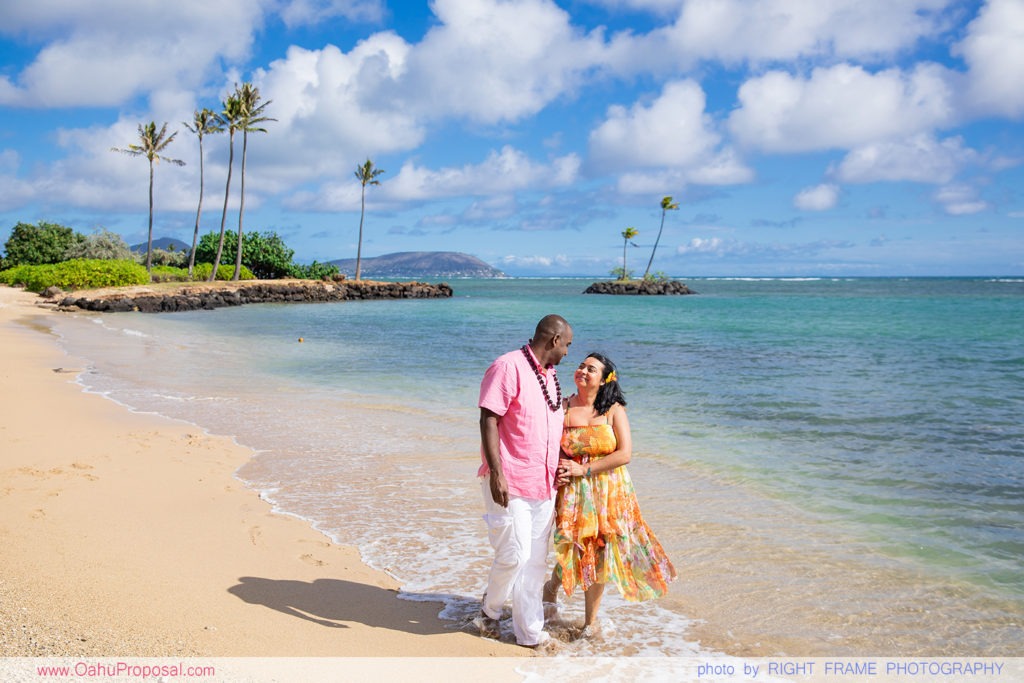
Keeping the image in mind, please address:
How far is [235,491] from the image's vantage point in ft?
23.8

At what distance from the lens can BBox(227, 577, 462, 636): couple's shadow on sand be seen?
457 centimetres

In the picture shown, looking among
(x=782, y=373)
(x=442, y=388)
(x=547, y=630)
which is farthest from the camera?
(x=782, y=373)

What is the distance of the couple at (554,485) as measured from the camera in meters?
4.09

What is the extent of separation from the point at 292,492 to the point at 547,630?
3.74 metres

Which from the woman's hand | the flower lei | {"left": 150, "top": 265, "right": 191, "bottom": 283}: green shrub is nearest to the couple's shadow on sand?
the woman's hand

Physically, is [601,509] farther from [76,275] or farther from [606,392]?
[76,275]

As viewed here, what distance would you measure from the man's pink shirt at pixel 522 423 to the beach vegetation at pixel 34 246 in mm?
60550

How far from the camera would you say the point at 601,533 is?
14.0 feet

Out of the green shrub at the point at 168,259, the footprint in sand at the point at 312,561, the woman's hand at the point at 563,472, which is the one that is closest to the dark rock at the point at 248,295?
the green shrub at the point at 168,259

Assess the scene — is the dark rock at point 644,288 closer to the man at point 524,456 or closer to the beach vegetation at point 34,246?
the beach vegetation at point 34,246

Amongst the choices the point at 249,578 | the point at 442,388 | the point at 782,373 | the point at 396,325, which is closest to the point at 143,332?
the point at 396,325

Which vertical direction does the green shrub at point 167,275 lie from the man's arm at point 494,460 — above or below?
above

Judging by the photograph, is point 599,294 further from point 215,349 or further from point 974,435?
point 974,435

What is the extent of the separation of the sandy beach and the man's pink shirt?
Answer: 100cm
